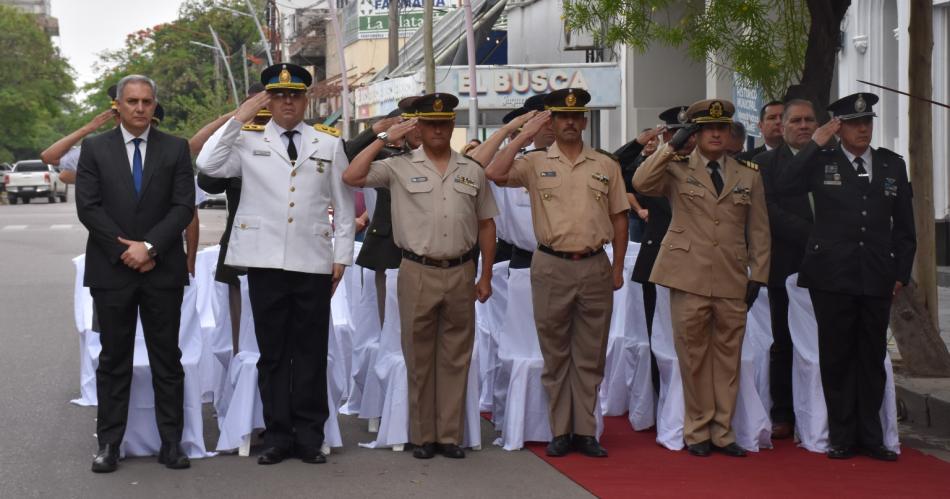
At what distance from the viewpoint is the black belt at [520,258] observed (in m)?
9.31

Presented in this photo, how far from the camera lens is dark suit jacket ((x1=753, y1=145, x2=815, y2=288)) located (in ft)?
29.2

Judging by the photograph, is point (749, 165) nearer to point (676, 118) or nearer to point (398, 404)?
point (676, 118)

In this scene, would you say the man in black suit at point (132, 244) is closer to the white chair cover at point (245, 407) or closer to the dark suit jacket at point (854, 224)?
the white chair cover at point (245, 407)

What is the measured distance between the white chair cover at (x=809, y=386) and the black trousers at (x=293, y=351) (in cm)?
282

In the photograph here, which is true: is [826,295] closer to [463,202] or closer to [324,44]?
[463,202]

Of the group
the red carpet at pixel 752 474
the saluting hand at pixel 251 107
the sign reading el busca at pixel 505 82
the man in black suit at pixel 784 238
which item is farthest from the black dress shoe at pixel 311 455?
the sign reading el busca at pixel 505 82

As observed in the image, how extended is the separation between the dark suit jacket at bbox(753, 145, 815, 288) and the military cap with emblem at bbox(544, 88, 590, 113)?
1248mm

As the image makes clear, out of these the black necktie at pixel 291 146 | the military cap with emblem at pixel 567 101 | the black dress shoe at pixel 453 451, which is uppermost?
the military cap with emblem at pixel 567 101

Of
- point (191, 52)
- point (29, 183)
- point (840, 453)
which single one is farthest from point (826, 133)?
point (191, 52)

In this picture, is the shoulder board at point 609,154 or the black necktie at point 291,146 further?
the shoulder board at point 609,154

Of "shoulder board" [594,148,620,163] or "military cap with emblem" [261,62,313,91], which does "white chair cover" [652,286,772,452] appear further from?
"military cap with emblem" [261,62,313,91]

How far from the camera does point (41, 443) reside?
8.80 meters

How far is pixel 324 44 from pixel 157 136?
56708mm

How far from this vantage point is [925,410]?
961 cm
